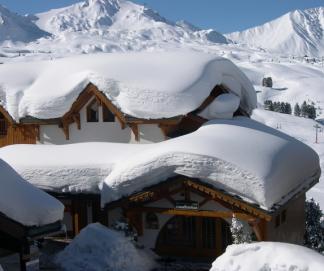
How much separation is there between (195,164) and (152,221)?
3288 mm

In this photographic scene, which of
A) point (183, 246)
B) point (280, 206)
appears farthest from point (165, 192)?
point (280, 206)

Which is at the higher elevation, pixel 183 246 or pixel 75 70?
pixel 75 70

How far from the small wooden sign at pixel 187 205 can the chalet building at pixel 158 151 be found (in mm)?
33

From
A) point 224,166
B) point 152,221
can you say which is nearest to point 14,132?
point 152,221

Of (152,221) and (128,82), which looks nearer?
(152,221)

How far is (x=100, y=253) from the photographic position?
645 inches

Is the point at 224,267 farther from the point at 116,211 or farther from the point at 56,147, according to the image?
the point at 56,147

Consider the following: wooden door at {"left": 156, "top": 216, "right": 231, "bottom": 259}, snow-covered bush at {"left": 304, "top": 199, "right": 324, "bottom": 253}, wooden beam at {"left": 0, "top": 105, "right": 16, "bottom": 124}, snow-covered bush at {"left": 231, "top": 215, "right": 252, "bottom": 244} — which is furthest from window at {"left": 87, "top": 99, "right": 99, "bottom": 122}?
snow-covered bush at {"left": 304, "top": 199, "right": 324, "bottom": 253}

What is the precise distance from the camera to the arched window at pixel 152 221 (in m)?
18.7

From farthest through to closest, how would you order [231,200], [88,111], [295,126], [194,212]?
[295,126] < [88,111] < [194,212] < [231,200]

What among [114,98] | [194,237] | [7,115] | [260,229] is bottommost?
[194,237]

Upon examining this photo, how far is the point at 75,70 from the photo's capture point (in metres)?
23.1

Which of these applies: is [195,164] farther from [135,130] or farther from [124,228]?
[135,130]

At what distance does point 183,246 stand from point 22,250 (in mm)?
7473
